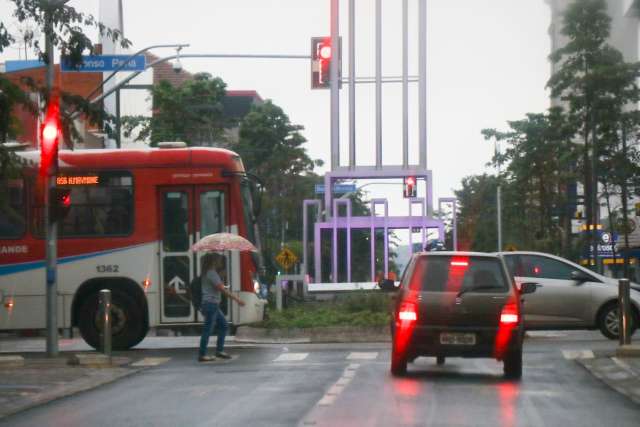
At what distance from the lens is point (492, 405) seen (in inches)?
526

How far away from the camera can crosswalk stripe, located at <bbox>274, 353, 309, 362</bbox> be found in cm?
2092

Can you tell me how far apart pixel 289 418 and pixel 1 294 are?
13.1 m

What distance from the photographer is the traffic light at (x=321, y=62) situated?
92.7ft

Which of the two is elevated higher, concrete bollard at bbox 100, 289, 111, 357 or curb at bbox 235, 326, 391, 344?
concrete bollard at bbox 100, 289, 111, 357

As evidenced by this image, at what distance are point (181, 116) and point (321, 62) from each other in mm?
29374

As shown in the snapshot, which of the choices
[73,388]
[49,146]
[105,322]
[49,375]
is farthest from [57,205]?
[73,388]

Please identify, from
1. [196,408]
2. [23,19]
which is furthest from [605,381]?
[23,19]

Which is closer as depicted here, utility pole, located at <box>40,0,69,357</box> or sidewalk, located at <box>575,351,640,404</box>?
sidewalk, located at <box>575,351,640,404</box>

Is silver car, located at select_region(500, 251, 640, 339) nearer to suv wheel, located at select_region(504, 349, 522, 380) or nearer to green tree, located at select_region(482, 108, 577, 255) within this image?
suv wheel, located at select_region(504, 349, 522, 380)

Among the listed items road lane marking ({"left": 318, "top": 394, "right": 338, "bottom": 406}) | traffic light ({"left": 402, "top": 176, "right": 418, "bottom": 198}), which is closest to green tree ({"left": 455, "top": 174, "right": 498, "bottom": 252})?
traffic light ({"left": 402, "top": 176, "right": 418, "bottom": 198})

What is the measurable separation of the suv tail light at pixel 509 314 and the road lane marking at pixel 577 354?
4153mm

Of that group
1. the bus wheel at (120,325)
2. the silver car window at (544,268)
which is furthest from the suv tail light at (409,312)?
the silver car window at (544,268)

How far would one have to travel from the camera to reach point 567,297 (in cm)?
2589

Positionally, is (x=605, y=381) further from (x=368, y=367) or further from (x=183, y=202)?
(x=183, y=202)
